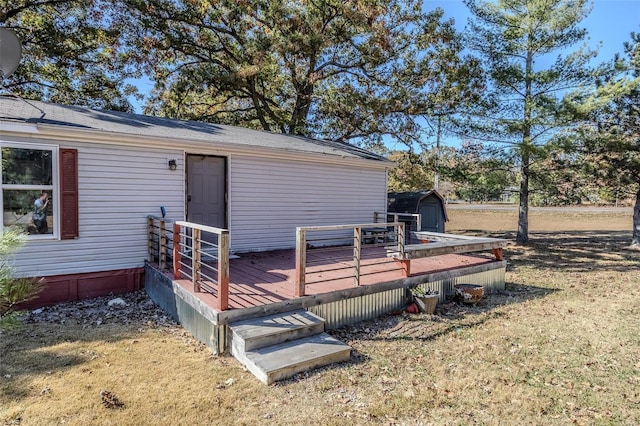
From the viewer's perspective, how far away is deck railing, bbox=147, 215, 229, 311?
395 centimetres

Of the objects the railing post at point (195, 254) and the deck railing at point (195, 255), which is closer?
the deck railing at point (195, 255)

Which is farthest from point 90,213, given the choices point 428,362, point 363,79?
point 363,79

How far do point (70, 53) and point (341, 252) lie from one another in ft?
38.6

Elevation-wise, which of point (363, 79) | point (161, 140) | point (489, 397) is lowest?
point (489, 397)

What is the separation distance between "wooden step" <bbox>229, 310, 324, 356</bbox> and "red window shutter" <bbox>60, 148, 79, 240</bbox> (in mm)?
3397

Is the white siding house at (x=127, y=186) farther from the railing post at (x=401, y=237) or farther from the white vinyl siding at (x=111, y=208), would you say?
the railing post at (x=401, y=237)

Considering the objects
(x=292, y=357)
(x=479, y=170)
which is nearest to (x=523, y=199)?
(x=479, y=170)

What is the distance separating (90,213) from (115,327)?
2.04m

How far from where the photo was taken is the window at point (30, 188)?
5.18m

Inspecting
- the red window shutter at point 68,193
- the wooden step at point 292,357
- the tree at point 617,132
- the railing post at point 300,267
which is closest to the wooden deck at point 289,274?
the railing post at point 300,267

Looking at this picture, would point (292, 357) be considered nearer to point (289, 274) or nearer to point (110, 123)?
point (289, 274)

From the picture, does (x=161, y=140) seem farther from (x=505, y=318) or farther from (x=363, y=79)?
(x=363, y=79)

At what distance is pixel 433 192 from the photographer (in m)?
11.9

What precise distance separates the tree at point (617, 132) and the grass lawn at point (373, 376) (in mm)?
7690
